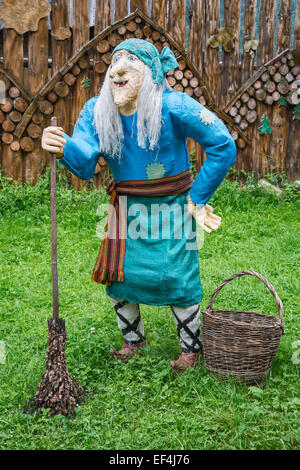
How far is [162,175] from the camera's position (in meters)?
2.96

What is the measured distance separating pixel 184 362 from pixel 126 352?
392 mm

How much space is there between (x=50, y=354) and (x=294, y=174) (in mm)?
5455

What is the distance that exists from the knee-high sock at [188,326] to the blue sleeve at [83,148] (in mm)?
951

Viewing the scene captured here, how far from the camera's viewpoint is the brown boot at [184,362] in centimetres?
312

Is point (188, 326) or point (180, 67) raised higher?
point (180, 67)

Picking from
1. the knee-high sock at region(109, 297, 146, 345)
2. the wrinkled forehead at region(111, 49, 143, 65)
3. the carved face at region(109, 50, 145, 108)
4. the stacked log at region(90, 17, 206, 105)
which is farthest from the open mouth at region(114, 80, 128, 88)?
the stacked log at region(90, 17, 206, 105)

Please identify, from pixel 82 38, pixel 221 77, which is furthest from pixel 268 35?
pixel 82 38

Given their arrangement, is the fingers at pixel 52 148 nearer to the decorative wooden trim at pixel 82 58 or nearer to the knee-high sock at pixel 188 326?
the knee-high sock at pixel 188 326

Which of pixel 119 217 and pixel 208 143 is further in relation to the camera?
pixel 119 217

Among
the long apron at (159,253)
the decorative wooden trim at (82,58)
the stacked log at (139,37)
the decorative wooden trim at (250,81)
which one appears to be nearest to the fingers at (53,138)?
the long apron at (159,253)

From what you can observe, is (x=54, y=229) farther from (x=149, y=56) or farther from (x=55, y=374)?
(x=149, y=56)

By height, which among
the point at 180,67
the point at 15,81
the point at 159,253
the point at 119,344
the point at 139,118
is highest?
the point at 180,67

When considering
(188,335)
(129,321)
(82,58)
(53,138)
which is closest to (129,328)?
(129,321)

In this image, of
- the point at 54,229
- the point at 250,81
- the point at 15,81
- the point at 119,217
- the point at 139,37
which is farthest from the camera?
the point at 250,81
